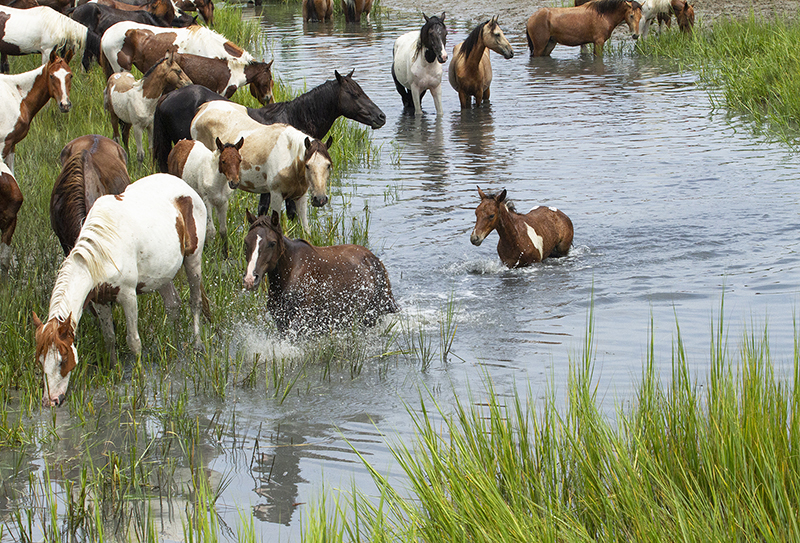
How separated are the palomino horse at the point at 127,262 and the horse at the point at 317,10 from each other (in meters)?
25.1

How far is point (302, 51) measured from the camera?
76.1 ft

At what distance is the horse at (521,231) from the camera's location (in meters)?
8.42

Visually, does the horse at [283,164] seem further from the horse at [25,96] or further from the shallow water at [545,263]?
the horse at [25,96]

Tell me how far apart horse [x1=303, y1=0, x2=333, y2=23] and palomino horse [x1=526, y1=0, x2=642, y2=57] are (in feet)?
35.1

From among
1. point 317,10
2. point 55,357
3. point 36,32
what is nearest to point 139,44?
point 36,32

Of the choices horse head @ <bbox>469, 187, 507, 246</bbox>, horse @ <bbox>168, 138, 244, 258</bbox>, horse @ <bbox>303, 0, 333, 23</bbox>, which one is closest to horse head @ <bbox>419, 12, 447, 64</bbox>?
horse head @ <bbox>469, 187, 507, 246</bbox>

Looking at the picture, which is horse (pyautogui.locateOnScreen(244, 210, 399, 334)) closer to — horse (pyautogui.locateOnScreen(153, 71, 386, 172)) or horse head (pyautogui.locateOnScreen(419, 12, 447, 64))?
horse (pyautogui.locateOnScreen(153, 71, 386, 172))

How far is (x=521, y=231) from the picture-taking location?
857cm

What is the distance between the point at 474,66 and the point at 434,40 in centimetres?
112

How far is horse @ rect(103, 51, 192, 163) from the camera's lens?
10.9 meters

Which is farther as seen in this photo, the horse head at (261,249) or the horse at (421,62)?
the horse at (421,62)

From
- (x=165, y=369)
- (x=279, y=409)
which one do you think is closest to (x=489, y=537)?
(x=279, y=409)

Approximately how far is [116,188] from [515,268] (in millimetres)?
3519

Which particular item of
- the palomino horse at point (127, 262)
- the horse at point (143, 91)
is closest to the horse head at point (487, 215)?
the palomino horse at point (127, 262)
